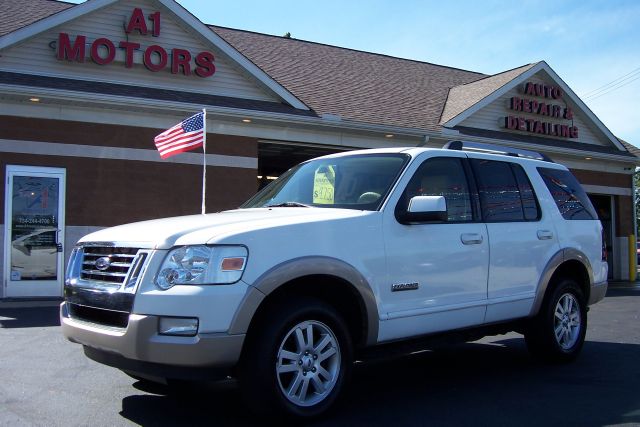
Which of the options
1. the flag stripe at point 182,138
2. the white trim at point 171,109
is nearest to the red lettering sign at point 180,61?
the white trim at point 171,109

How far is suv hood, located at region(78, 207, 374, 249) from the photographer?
3873 millimetres

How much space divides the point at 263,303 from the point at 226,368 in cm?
49

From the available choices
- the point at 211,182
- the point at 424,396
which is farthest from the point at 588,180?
the point at 424,396

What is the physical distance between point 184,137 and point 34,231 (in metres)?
3.70

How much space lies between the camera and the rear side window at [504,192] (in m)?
5.57

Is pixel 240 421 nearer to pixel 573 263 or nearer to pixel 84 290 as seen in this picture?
pixel 84 290

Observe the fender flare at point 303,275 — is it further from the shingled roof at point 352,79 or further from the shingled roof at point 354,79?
the shingled roof at point 352,79

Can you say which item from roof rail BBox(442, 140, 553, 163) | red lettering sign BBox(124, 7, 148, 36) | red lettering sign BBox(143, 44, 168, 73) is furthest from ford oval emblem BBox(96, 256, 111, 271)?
red lettering sign BBox(124, 7, 148, 36)

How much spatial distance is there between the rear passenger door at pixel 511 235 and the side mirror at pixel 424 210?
37.6 inches

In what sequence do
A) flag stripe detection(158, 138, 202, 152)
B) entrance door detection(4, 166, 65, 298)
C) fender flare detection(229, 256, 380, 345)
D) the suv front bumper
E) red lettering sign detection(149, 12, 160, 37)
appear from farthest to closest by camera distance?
red lettering sign detection(149, 12, 160, 37) < entrance door detection(4, 166, 65, 298) < flag stripe detection(158, 138, 202, 152) < fender flare detection(229, 256, 380, 345) < the suv front bumper

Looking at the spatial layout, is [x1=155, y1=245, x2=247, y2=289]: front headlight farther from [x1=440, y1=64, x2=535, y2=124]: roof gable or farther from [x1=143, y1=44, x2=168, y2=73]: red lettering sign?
[x1=440, y1=64, x2=535, y2=124]: roof gable

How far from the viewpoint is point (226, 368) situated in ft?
12.5

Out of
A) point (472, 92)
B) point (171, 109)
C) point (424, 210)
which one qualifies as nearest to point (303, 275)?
point (424, 210)

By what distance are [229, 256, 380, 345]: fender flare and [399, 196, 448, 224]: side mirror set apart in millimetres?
653
